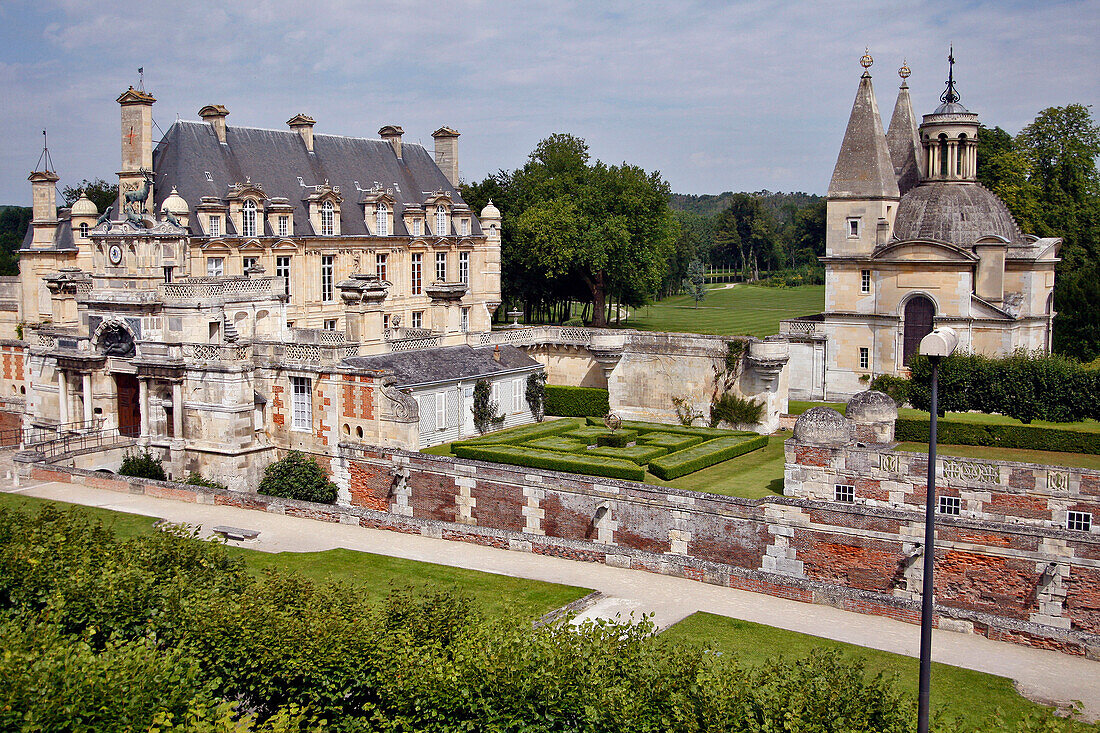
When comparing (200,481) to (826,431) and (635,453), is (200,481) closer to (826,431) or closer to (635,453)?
(635,453)

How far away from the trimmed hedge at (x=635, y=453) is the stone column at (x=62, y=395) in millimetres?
17352

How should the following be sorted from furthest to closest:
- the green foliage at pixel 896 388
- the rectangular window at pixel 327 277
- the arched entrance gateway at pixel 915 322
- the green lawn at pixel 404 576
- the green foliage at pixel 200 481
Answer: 1. the rectangular window at pixel 327 277
2. the arched entrance gateway at pixel 915 322
3. the green foliage at pixel 896 388
4. the green foliage at pixel 200 481
5. the green lawn at pixel 404 576

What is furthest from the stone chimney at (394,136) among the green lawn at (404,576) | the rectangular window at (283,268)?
the green lawn at (404,576)

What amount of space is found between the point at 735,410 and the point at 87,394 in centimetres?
2216

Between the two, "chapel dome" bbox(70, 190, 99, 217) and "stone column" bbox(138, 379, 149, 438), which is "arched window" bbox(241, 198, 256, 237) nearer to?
"chapel dome" bbox(70, 190, 99, 217)

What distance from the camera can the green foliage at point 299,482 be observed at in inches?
1184

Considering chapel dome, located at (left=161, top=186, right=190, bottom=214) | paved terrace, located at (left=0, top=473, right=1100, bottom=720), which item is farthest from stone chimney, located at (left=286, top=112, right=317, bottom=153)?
paved terrace, located at (left=0, top=473, right=1100, bottom=720)

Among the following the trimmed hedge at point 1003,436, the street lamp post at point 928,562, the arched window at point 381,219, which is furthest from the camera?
the arched window at point 381,219

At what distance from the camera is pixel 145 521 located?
25.1 meters

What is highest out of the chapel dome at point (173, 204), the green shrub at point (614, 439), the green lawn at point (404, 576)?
the chapel dome at point (173, 204)

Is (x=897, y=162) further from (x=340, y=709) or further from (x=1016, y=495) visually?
(x=340, y=709)

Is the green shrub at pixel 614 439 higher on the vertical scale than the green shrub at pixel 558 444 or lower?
higher

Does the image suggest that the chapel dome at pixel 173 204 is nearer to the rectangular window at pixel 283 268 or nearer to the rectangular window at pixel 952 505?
the rectangular window at pixel 283 268

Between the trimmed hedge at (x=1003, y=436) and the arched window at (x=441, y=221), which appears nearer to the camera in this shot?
the trimmed hedge at (x=1003, y=436)
